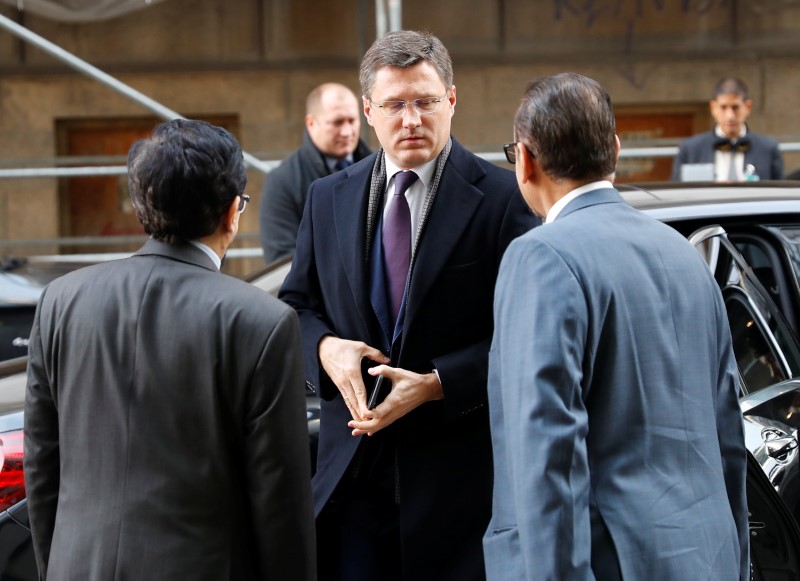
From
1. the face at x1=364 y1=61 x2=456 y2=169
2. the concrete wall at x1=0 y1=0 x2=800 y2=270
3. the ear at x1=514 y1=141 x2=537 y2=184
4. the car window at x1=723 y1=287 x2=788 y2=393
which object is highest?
the concrete wall at x1=0 y1=0 x2=800 y2=270

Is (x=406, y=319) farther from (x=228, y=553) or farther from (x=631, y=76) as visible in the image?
(x=631, y=76)

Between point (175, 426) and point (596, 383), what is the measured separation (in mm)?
725

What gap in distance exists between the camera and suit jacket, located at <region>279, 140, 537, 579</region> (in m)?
2.63

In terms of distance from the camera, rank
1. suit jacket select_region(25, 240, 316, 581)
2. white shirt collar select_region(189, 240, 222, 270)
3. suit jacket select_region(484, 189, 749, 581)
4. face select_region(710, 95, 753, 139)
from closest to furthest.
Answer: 1. suit jacket select_region(484, 189, 749, 581)
2. suit jacket select_region(25, 240, 316, 581)
3. white shirt collar select_region(189, 240, 222, 270)
4. face select_region(710, 95, 753, 139)

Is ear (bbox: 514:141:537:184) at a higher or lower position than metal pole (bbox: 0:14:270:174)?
lower

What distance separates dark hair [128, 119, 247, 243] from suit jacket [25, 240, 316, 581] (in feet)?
0.23

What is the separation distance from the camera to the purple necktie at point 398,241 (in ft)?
8.87

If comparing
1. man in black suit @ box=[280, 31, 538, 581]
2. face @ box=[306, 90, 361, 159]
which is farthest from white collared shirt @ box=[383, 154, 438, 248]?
face @ box=[306, 90, 361, 159]

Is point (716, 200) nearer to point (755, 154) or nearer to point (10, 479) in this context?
point (10, 479)

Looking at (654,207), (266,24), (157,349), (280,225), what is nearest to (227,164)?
(157,349)

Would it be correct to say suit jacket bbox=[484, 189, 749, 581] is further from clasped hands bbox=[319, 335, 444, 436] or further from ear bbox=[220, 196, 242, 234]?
ear bbox=[220, 196, 242, 234]

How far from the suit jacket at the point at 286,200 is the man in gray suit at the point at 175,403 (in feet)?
10.3

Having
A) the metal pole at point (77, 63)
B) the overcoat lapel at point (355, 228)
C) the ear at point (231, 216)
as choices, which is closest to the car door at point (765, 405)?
the overcoat lapel at point (355, 228)

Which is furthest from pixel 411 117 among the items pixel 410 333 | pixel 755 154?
pixel 755 154
